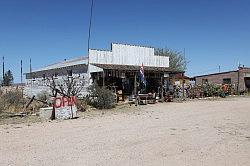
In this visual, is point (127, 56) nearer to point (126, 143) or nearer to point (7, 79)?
point (126, 143)

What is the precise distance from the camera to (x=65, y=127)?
13852 mm

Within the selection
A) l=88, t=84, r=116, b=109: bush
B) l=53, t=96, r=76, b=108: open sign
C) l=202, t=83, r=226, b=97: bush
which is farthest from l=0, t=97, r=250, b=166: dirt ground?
l=202, t=83, r=226, b=97: bush

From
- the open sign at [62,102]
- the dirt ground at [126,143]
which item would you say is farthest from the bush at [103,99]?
the dirt ground at [126,143]

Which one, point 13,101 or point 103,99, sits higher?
point 103,99

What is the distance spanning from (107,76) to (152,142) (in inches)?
699

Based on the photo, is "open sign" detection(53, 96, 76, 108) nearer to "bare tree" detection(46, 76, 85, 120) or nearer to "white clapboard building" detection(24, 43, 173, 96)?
"bare tree" detection(46, 76, 85, 120)

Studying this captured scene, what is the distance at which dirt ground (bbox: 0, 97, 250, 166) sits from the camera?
326 inches

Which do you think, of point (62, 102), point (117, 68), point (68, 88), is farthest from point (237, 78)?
point (62, 102)

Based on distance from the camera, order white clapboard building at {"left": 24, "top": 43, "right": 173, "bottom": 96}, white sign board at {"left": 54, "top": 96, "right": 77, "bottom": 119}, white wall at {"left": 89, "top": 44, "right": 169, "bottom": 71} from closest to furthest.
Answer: white sign board at {"left": 54, "top": 96, "right": 77, "bottom": 119} → white clapboard building at {"left": 24, "top": 43, "right": 173, "bottom": 96} → white wall at {"left": 89, "top": 44, "right": 169, "bottom": 71}

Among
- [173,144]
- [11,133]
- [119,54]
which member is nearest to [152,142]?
[173,144]

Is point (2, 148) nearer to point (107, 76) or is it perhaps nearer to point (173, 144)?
point (173, 144)

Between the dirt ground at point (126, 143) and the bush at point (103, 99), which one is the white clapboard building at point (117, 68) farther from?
the dirt ground at point (126, 143)

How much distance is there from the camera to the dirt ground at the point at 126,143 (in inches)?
326

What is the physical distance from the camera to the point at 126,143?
1030 cm
